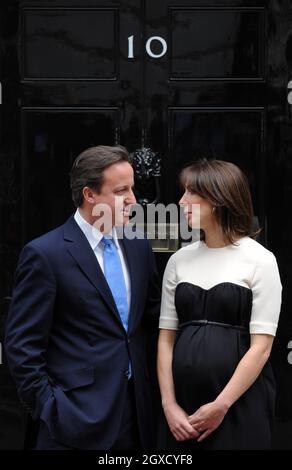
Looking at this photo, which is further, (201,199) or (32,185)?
(32,185)

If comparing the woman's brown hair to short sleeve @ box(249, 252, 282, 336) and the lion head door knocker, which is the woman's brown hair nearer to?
short sleeve @ box(249, 252, 282, 336)

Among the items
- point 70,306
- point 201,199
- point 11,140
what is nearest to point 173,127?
point 11,140

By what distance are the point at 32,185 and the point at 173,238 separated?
2.73 feet

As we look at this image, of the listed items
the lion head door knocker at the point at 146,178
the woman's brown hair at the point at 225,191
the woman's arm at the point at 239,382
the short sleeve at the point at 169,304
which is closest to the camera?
the woman's arm at the point at 239,382

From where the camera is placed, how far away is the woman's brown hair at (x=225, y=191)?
2959mm

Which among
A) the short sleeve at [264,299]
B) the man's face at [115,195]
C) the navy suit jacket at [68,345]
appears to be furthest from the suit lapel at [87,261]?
the short sleeve at [264,299]

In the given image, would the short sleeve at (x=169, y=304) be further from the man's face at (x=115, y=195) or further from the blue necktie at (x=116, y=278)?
the man's face at (x=115, y=195)

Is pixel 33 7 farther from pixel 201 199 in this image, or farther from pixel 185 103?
pixel 201 199

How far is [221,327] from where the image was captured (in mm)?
2914

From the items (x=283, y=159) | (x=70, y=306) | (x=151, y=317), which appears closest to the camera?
(x=70, y=306)

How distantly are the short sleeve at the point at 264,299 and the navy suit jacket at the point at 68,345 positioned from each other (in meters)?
0.50

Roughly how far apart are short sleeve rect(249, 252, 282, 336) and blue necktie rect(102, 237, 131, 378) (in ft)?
1.65

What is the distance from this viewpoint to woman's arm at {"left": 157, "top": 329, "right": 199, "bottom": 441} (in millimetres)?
2936

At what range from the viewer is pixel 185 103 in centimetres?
417
